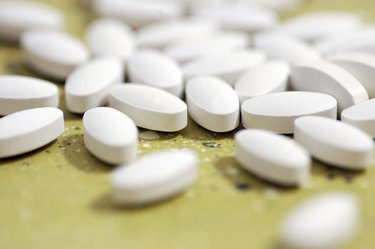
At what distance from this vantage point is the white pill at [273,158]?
0.46 metres

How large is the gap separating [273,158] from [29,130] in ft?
0.85

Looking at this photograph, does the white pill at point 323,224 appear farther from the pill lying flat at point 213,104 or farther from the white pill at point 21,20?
the white pill at point 21,20

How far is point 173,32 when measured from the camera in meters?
0.84

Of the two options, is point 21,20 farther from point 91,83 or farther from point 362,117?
point 362,117

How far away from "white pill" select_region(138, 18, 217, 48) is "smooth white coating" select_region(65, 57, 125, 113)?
0.44 ft

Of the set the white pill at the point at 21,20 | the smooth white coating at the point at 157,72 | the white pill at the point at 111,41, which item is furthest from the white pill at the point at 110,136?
the white pill at the point at 21,20

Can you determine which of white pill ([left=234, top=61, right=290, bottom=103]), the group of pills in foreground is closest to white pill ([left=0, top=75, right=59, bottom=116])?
the group of pills in foreground

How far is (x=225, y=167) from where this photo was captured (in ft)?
1.70

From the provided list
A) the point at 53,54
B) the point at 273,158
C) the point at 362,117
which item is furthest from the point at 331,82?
the point at 53,54

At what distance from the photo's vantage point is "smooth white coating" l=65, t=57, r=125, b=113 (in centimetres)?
62

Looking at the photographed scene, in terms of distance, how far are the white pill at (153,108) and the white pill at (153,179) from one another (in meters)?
0.11

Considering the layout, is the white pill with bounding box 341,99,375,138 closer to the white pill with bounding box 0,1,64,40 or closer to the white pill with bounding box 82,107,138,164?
the white pill with bounding box 82,107,138,164

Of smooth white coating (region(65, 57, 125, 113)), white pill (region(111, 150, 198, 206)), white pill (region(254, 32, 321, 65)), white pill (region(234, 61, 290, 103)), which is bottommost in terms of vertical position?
white pill (region(111, 150, 198, 206))

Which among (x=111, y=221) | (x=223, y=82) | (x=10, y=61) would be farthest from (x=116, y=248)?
(x=10, y=61)
